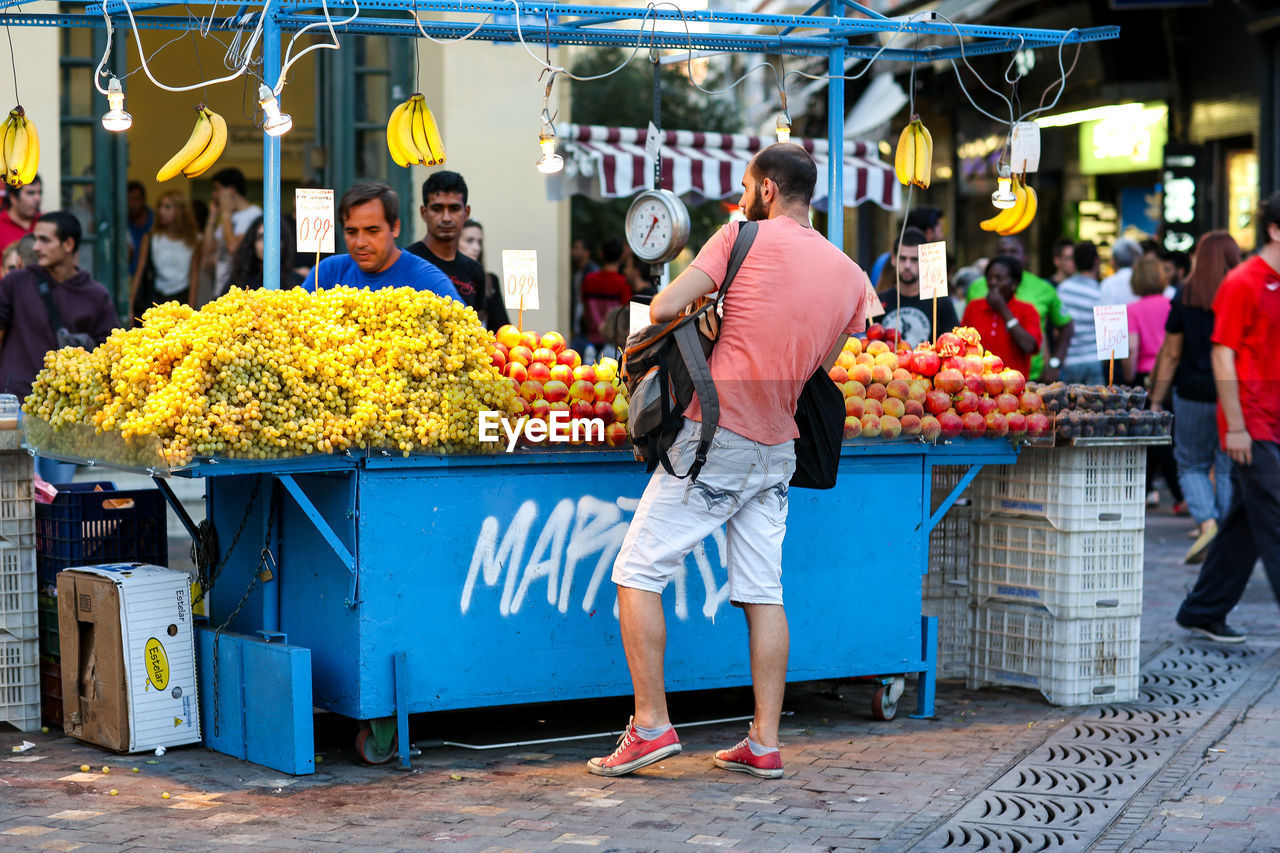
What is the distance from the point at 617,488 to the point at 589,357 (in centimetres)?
611

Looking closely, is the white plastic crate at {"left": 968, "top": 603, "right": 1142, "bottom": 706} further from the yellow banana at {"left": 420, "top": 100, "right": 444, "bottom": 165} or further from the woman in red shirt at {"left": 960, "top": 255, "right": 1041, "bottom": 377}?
the woman in red shirt at {"left": 960, "top": 255, "right": 1041, "bottom": 377}

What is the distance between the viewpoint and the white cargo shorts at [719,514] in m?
5.06

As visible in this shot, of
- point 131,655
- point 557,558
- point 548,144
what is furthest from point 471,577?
point 548,144

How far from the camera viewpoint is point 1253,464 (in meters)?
7.13

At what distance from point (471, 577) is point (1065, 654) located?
8.52 feet

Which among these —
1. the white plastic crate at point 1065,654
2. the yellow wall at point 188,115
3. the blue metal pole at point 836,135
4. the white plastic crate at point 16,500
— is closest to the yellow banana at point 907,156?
the blue metal pole at point 836,135

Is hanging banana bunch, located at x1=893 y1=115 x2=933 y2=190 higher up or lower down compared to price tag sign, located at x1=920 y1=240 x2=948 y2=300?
higher up

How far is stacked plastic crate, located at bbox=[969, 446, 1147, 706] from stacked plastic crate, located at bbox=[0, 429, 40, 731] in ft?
12.5

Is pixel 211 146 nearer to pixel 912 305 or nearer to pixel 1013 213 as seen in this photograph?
pixel 1013 213

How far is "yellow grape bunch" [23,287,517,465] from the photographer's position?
4.85m

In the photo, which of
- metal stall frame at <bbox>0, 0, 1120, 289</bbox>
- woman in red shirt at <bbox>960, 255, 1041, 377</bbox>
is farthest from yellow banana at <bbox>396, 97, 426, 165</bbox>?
woman in red shirt at <bbox>960, 255, 1041, 377</bbox>

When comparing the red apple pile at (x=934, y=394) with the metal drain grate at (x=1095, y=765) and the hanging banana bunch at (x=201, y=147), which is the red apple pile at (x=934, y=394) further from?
the hanging banana bunch at (x=201, y=147)

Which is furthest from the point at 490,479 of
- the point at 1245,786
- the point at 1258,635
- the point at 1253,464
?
the point at 1258,635

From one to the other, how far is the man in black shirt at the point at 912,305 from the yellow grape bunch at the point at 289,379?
3.10 meters
